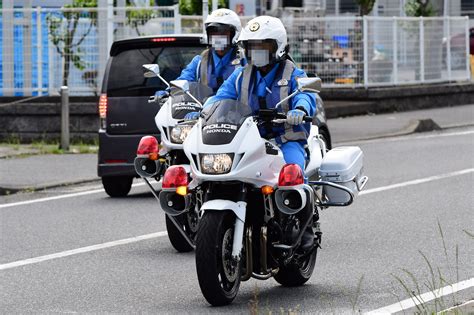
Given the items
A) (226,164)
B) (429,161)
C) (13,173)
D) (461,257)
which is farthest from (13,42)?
(226,164)

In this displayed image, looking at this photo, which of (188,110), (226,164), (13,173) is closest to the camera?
(226,164)

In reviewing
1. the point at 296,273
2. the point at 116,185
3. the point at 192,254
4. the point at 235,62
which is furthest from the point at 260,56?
the point at 116,185

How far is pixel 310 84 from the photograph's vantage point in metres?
9.26

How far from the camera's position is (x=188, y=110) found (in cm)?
1252

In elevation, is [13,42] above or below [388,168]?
above

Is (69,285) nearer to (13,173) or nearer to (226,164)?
(226,164)

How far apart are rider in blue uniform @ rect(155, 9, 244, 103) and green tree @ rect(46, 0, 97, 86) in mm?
11895

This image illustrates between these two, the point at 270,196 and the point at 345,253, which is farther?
the point at 345,253

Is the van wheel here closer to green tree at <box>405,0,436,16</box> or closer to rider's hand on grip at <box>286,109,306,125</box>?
rider's hand on grip at <box>286,109,306,125</box>

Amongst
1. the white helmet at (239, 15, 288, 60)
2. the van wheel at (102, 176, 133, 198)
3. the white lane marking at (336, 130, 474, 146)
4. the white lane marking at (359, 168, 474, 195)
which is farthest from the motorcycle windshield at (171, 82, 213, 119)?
the white lane marking at (336, 130, 474, 146)

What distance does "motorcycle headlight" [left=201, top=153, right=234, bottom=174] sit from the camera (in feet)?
29.2

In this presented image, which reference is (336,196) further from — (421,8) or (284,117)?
(421,8)

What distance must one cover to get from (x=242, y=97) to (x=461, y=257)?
256 cm

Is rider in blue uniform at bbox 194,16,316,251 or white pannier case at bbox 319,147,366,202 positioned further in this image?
white pannier case at bbox 319,147,366,202
